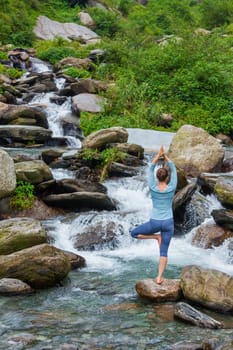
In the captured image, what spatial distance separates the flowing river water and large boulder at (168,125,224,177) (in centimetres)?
265

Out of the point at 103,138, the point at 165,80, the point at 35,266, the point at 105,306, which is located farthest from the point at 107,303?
the point at 165,80

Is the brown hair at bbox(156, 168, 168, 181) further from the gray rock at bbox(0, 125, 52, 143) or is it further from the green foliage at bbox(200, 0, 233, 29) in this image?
the green foliage at bbox(200, 0, 233, 29)

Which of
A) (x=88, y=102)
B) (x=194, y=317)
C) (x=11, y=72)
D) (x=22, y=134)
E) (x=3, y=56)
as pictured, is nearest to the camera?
(x=194, y=317)

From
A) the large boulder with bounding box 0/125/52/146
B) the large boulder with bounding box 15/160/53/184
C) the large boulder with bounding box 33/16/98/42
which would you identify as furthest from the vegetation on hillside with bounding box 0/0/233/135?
the large boulder with bounding box 15/160/53/184

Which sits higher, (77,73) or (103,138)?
(103,138)

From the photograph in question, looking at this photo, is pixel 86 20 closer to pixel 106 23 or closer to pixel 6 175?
pixel 106 23

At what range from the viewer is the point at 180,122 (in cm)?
2256

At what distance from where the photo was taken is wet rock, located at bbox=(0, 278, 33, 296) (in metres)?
8.09

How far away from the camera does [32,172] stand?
43.2 feet

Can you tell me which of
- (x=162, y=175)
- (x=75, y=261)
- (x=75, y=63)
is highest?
(x=162, y=175)

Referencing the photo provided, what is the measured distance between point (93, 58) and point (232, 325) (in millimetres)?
28620

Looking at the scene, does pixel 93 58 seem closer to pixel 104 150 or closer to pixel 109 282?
pixel 104 150

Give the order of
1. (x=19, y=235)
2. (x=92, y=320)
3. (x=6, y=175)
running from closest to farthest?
(x=92, y=320)
(x=19, y=235)
(x=6, y=175)

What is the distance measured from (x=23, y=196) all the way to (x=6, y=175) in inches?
52.3
